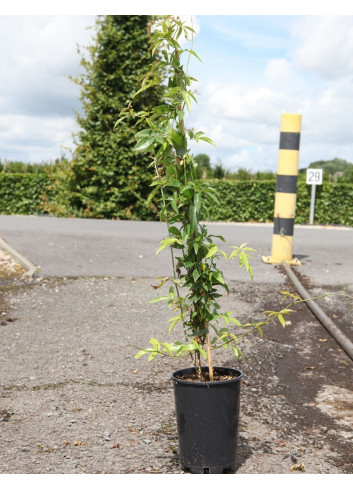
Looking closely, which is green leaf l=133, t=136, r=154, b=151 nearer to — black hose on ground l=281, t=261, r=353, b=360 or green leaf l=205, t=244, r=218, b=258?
green leaf l=205, t=244, r=218, b=258

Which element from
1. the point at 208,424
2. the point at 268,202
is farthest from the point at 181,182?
the point at 268,202

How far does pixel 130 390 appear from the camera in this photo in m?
4.15

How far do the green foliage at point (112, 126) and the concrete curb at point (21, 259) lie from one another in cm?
587

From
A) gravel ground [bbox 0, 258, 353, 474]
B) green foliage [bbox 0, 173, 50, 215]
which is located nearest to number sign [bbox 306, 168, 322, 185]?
green foliage [bbox 0, 173, 50, 215]

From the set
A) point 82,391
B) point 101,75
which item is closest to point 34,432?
point 82,391

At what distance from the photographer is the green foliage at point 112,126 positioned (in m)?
14.5


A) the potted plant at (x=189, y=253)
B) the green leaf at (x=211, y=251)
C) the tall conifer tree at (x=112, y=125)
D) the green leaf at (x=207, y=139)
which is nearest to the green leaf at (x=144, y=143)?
the potted plant at (x=189, y=253)

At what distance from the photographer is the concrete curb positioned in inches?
297

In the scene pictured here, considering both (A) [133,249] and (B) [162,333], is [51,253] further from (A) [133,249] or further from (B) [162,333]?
(B) [162,333]

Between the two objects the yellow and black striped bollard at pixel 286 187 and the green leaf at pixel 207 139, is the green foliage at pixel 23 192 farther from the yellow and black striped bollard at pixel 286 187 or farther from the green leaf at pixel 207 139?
the green leaf at pixel 207 139

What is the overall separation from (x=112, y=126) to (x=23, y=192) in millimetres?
6117

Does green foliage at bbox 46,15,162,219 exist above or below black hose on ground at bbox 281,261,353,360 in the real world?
above

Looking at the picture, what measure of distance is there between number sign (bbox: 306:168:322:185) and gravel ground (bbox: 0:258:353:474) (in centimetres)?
1090

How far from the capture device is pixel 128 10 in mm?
13375
